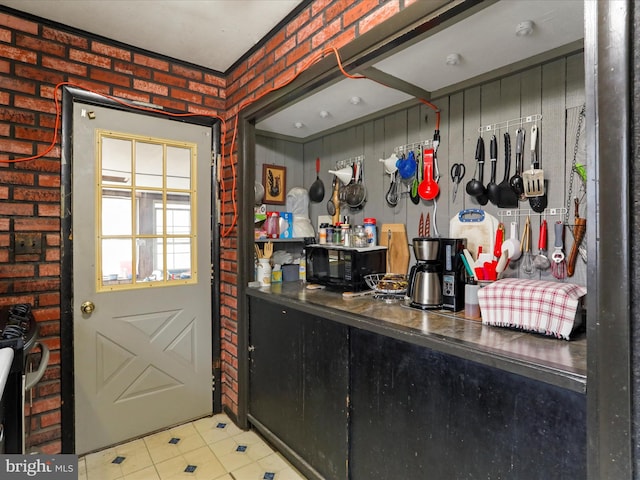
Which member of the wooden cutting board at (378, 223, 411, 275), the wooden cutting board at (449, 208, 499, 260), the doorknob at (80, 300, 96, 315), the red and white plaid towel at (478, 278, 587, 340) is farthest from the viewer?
the wooden cutting board at (378, 223, 411, 275)

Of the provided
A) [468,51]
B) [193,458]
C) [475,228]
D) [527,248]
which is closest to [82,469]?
[193,458]

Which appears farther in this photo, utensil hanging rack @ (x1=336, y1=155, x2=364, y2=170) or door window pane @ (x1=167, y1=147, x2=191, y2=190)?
utensil hanging rack @ (x1=336, y1=155, x2=364, y2=170)

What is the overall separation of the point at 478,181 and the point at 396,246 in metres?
0.65

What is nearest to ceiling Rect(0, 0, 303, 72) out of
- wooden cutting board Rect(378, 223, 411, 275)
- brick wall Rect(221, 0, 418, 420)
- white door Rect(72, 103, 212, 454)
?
brick wall Rect(221, 0, 418, 420)

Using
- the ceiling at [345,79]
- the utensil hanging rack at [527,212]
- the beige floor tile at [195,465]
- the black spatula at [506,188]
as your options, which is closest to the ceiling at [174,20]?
the ceiling at [345,79]

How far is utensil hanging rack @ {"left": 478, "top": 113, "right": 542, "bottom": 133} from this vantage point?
1711 millimetres

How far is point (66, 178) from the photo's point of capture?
6.66 ft

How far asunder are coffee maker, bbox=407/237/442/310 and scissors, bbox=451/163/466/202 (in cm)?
48

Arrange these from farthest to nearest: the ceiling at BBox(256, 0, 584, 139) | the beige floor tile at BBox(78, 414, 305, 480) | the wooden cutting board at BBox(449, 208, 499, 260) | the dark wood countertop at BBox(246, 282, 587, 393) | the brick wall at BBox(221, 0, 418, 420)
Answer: the beige floor tile at BBox(78, 414, 305, 480) → the wooden cutting board at BBox(449, 208, 499, 260) → the brick wall at BBox(221, 0, 418, 420) → the ceiling at BBox(256, 0, 584, 139) → the dark wood countertop at BBox(246, 282, 587, 393)

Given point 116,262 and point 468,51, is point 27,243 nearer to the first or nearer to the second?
point 116,262

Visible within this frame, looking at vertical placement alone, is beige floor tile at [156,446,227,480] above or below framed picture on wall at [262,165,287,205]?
below

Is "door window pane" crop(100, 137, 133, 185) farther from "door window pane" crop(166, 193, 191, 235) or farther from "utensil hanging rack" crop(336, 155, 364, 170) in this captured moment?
"utensil hanging rack" crop(336, 155, 364, 170)

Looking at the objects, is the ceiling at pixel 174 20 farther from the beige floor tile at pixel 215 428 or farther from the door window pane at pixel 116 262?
the beige floor tile at pixel 215 428

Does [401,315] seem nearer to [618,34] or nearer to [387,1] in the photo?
[618,34]
